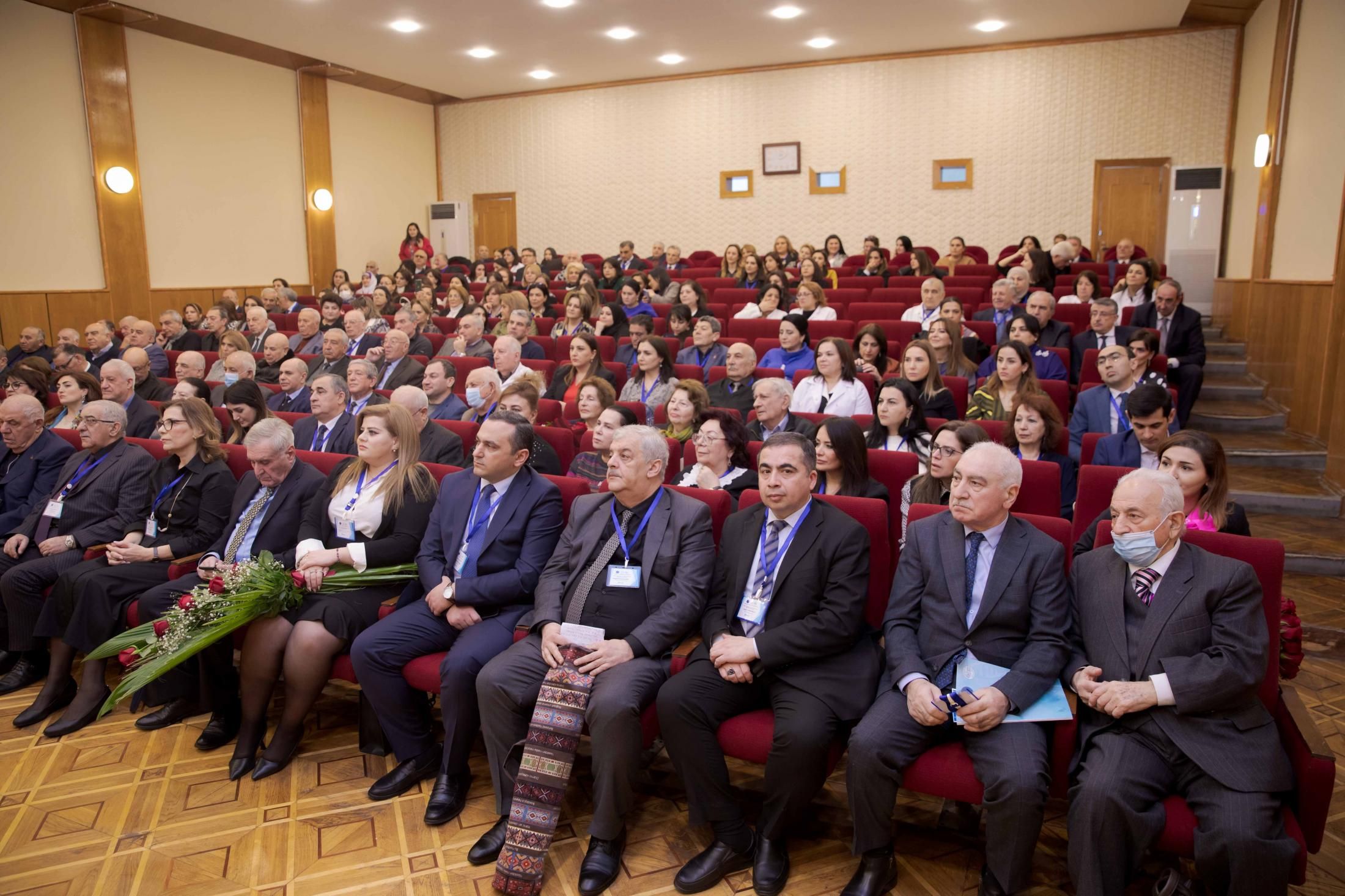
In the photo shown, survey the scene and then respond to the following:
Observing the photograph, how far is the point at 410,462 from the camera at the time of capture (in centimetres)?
317

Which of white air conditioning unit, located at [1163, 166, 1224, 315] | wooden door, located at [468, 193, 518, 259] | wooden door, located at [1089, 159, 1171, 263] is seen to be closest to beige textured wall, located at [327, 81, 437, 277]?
wooden door, located at [468, 193, 518, 259]

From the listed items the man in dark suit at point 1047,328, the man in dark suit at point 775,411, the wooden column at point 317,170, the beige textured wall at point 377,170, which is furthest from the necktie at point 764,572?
the beige textured wall at point 377,170

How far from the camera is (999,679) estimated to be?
7.03 feet

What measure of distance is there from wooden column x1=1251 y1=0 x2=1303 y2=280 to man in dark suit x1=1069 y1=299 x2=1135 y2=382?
279 cm

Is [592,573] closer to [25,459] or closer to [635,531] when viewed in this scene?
[635,531]

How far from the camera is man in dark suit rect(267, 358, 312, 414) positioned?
16.3 feet

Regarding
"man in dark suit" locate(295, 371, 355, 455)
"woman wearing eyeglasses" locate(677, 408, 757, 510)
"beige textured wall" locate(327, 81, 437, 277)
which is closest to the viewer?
"woman wearing eyeglasses" locate(677, 408, 757, 510)

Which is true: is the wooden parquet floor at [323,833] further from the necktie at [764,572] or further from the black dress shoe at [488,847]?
the necktie at [764,572]

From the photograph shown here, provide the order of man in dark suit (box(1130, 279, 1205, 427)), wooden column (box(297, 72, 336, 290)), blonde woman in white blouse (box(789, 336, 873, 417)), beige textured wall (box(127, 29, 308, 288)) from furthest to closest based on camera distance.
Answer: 1. wooden column (box(297, 72, 336, 290))
2. beige textured wall (box(127, 29, 308, 288))
3. man in dark suit (box(1130, 279, 1205, 427))
4. blonde woman in white blouse (box(789, 336, 873, 417))

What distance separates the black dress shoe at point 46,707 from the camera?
3160 mm

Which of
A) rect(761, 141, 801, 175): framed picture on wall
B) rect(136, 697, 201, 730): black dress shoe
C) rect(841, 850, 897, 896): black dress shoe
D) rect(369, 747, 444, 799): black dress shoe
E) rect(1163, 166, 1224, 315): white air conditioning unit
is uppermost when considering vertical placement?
rect(761, 141, 801, 175): framed picture on wall

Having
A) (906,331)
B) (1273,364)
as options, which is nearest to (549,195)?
(906,331)

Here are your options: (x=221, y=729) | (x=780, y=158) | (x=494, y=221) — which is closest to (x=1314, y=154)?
(x=780, y=158)

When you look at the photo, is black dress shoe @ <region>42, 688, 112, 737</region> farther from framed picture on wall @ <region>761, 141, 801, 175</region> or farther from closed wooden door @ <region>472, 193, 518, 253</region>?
closed wooden door @ <region>472, 193, 518, 253</region>
